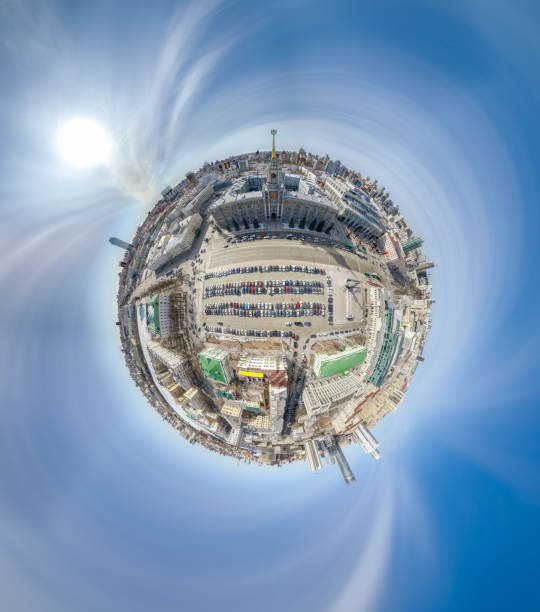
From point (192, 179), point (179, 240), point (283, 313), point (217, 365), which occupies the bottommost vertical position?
point (217, 365)

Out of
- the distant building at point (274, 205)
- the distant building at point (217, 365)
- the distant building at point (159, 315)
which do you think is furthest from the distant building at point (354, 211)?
the distant building at point (159, 315)

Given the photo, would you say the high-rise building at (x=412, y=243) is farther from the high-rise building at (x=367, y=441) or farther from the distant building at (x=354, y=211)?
the high-rise building at (x=367, y=441)

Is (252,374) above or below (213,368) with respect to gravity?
below

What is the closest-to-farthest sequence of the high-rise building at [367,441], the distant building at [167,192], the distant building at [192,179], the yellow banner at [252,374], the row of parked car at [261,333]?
the yellow banner at [252,374]
the row of parked car at [261,333]
the high-rise building at [367,441]
the distant building at [192,179]
the distant building at [167,192]

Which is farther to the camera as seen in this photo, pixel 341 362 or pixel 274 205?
pixel 274 205

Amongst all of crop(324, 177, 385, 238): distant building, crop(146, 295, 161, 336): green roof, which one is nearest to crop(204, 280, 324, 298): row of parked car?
crop(146, 295, 161, 336): green roof

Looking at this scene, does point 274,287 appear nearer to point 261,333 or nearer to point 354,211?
point 261,333

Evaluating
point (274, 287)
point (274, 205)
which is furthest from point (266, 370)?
point (274, 205)
